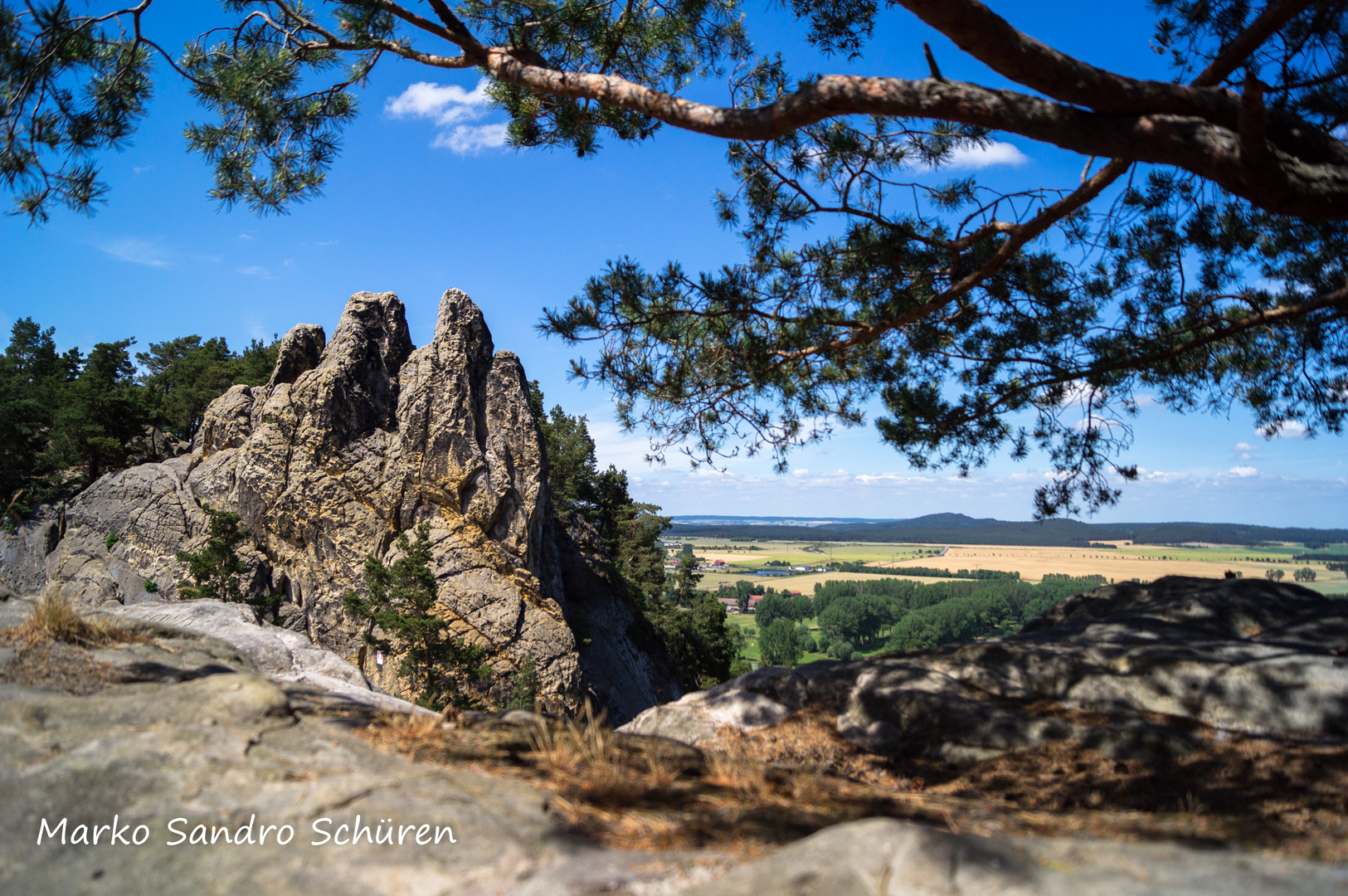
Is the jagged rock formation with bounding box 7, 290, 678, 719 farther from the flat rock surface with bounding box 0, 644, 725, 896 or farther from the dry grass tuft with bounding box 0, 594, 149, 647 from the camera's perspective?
the flat rock surface with bounding box 0, 644, 725, 896

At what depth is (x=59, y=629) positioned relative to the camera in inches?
179

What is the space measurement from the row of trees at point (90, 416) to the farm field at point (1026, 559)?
3591 cm

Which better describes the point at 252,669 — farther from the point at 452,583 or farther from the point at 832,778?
the point at 452,583

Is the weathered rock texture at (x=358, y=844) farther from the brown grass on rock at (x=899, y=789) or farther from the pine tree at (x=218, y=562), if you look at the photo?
the pine tree at (x=218, y=562)

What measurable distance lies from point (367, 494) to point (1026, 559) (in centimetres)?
7030

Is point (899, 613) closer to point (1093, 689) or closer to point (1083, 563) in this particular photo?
point (1083, 563)

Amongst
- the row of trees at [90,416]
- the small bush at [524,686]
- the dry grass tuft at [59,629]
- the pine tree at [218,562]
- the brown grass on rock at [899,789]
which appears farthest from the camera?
the row of trees at [90,416]

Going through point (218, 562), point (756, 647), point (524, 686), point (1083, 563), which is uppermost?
point (218, 562)

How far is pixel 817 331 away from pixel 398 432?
19.3m

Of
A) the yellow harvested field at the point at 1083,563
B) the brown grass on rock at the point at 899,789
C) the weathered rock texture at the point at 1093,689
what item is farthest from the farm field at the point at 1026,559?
the brown grass on rock at the point at 899,789

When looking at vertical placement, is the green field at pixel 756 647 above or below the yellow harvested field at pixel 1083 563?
below

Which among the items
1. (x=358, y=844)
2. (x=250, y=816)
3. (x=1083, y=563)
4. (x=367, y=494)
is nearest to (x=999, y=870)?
(x=358, y=844)

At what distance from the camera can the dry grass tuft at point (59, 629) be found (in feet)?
14.2

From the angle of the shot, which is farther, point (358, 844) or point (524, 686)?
point (524, 686)
